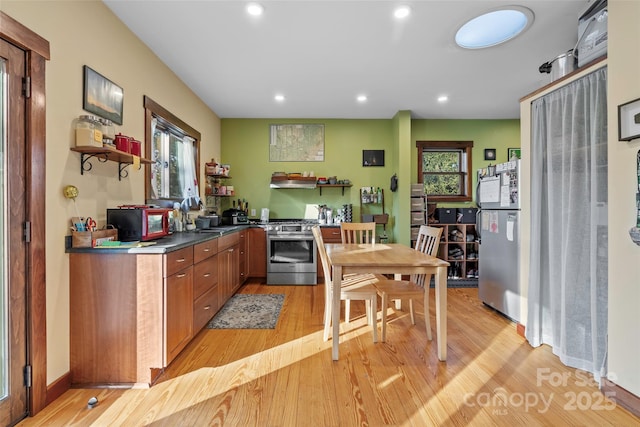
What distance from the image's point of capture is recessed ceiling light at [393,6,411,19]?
2.24 m

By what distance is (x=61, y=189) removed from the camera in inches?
71.1

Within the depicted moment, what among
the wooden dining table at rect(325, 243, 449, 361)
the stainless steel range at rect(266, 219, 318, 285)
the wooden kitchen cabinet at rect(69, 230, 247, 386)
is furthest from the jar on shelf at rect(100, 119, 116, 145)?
the stainless steel range at rect(266, 219, 318, 285)

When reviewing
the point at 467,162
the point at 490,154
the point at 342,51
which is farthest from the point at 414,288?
the point at 490,154

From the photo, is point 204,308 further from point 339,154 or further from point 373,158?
point 373,158

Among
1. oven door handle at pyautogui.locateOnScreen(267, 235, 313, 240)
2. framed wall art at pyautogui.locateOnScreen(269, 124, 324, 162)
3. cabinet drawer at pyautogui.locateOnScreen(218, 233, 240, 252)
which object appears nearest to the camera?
cabinet drawer at pyautogui.locateOnScreen(218, 233, 240, 252)

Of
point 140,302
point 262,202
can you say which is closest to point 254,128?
point 262,202

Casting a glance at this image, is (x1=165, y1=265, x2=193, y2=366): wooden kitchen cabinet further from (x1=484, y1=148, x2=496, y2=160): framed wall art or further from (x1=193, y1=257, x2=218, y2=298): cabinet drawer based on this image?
(x1=484, y1=148, x2=496, y2=160): framed wall art

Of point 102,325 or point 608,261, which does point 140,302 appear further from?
point 608,261

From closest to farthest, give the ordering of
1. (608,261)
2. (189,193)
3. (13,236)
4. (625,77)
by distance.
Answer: (13,236) < (625,77) < (608,261) < (189,193)

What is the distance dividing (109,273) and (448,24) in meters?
3.17

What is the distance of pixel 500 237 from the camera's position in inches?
120

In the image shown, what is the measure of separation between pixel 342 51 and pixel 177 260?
2406mm

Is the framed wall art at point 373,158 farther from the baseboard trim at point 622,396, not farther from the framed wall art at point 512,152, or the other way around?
the baseboard trim at point 622,396

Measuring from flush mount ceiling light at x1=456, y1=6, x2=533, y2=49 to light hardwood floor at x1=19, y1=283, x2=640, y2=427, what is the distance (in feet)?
8.82
